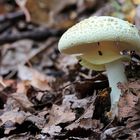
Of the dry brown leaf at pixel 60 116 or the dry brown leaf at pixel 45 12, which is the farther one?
the dry brown leaf at pixel 45 12

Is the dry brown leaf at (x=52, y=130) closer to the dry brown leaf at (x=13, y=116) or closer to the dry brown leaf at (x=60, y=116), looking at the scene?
the dry brown leaf at (x=60, y=116)

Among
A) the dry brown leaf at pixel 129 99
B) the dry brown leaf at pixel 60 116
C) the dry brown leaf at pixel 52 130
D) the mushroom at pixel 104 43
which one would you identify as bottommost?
the dry brown leaf at pixel 52 130

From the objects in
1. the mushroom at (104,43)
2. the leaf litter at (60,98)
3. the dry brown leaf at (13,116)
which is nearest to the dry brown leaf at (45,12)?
the leaf litter at (60,98)

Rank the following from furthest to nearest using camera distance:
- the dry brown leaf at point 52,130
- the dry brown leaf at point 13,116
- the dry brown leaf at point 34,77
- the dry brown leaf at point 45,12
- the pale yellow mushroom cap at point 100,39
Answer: the dry brown leaf at point 45,12, the dry brown leaf at point 34,77, the dry brown leaf at point 13,116, the dry brown leaf at point 52,130, the pale yellow mushroom cap at point 100,39

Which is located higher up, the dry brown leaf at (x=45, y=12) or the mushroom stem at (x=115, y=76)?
the dry brown leaf at (x=45, y=12)

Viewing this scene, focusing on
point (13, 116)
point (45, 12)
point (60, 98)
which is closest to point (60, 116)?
point (13, 116)

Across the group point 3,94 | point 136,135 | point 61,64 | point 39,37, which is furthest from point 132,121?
point 39,37

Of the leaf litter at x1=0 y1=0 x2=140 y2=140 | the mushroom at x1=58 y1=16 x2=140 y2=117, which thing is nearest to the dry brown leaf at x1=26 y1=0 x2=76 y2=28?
the leaf litter at x1=0 y1=0 x2=140 y2=140

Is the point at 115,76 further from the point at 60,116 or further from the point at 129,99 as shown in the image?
the point at 60,116
